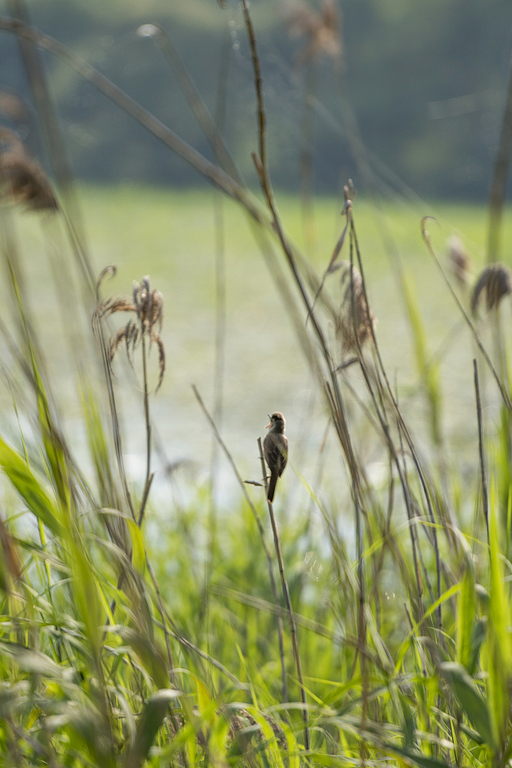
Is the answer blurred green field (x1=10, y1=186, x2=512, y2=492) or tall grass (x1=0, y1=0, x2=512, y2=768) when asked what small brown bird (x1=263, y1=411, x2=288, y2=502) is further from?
blurred green field (x1=10, y1=186, x2=512, y2=492)

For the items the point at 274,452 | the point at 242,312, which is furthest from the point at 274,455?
the point at 242,312

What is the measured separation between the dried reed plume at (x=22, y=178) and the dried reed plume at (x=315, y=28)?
12.5 inches

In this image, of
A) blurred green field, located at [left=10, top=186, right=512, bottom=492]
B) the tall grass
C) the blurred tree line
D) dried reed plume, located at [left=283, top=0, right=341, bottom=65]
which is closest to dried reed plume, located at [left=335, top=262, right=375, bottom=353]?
the tall grass

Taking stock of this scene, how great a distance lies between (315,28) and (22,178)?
1.19 ft

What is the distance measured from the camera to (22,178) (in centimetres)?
36

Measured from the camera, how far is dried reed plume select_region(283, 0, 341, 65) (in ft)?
1.81

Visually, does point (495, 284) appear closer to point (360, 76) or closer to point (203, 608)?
point (203, 608)

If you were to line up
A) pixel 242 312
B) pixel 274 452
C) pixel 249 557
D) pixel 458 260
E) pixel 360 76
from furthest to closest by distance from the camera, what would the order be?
pixel 360 76 → pixel 242 312 → pixel 249 557 → pixel 458 260 → pixel 274 452

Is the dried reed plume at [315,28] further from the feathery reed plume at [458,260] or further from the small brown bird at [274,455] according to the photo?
the small brown bird at [274,455]

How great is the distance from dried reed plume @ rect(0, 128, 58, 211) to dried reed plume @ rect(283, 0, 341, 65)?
1.04ft

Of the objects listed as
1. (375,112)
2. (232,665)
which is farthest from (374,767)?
(375,112)

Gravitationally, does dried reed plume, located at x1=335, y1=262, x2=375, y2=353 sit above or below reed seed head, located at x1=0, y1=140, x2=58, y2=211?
below

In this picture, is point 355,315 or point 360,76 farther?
point 360,76

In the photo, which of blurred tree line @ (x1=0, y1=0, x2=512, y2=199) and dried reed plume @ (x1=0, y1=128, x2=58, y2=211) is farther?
blurred tree line @ (x1=0, y1=0, x2=512, y2=199)
